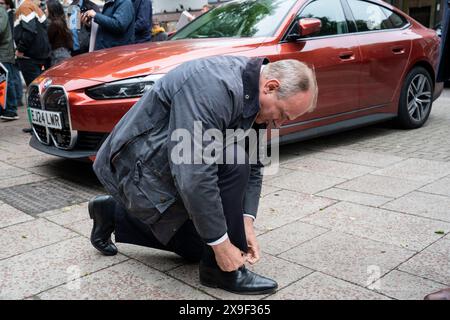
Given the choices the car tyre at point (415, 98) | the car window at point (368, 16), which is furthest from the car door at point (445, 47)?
the car tyre at point (415, 98)

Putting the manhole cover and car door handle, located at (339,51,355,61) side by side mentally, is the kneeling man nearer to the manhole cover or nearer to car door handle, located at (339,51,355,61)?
the manhole cover

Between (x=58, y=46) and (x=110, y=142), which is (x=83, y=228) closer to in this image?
(x=110, y=142)

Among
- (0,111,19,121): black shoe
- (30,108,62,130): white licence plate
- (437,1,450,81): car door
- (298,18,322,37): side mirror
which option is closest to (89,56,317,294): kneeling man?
(30,108,62,130): white licence plate

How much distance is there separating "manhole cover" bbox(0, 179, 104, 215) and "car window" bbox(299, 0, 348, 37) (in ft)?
8.62

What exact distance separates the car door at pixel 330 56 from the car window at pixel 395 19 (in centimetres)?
91

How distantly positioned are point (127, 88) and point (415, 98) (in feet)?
12.7

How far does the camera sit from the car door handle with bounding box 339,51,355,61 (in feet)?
16.7

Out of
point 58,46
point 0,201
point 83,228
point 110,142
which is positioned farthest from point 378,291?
point 58,46

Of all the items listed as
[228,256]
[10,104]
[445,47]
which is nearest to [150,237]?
[228,256]

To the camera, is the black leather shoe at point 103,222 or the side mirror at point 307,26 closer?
the black leather shoe at point 103,222

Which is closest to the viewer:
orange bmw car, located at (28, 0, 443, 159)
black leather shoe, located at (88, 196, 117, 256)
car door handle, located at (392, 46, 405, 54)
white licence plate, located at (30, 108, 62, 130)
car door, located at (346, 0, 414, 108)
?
black leather shoe, located at (88, 196, 117, 256)

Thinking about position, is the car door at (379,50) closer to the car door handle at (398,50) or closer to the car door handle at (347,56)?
the car door handle at (398,50)

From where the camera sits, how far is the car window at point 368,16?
5.54m

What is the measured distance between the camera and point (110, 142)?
2.42m
